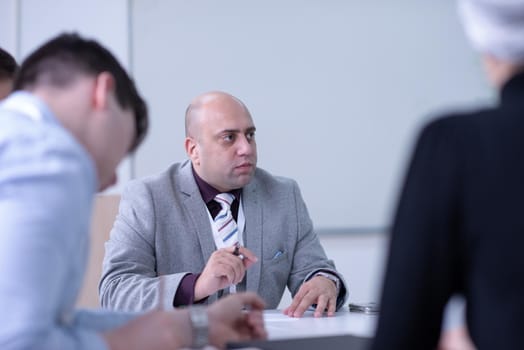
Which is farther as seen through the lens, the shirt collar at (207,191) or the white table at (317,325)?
the shirt collar at (207,191)

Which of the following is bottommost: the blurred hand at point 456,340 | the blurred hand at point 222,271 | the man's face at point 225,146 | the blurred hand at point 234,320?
the blurred hand at point 222,271

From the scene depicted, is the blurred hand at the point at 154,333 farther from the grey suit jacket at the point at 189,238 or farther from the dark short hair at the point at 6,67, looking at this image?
the dark short hair at the point at 6,67

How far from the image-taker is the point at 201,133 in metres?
3.07

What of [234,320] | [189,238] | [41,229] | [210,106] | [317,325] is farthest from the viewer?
[210,106]

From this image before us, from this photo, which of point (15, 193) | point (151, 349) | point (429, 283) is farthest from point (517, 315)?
point (15, 193)

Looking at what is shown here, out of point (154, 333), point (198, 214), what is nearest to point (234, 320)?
point (154, 333)

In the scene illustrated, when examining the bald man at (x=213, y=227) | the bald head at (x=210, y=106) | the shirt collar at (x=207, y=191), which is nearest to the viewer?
the bald man at (x=213, y=227)

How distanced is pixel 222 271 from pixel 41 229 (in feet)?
4.21

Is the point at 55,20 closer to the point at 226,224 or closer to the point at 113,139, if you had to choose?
the point at 226,224

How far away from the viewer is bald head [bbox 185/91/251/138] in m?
3.04

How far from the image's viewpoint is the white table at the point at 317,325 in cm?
187

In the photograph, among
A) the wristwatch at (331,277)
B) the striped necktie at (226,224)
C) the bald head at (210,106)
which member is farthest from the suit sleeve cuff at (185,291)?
the bald head at (210,106)

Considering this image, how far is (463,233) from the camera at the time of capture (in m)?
0.91

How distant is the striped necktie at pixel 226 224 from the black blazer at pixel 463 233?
1914 mm
